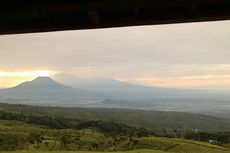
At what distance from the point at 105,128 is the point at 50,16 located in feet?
296

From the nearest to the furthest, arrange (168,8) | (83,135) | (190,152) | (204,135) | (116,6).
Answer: (116,6) → (168,8) → (190,152) → (83,135) → (204,135)

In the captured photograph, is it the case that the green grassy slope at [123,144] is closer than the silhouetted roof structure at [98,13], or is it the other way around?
the silhouetted roof structure at [98,13]

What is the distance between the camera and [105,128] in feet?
311

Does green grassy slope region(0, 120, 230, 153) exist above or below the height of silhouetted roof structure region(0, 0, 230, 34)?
below

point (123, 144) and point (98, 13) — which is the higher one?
point (98, 13)

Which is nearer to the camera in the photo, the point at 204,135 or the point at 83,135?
the point at 83,135

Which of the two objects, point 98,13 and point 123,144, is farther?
point 123,144

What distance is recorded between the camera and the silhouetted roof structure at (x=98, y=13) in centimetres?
483

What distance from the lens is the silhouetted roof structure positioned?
4832 millimetres

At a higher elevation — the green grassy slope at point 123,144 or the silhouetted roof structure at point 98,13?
the silhouetted roof structure at point 98,13

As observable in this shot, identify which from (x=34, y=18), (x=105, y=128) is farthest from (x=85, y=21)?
(x=105, y=128)

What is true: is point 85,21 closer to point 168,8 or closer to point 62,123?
point 168,8

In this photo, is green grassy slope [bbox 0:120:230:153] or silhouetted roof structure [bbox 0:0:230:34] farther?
green grassy slope [bbox 0:120:230:153]

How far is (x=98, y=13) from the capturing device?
17.3 feet
